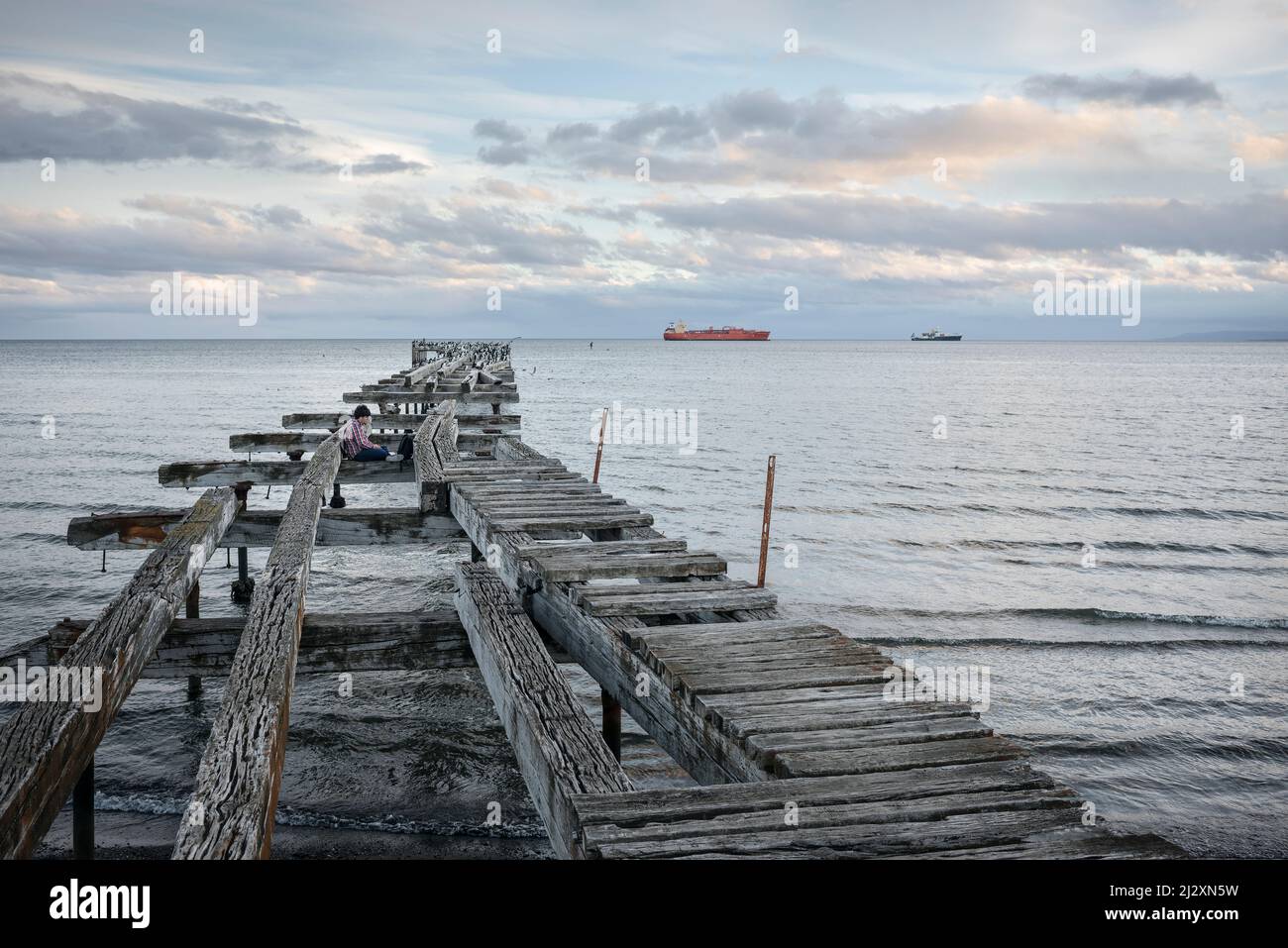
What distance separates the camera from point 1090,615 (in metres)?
14.1

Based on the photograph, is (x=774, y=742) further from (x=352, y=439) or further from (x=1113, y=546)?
(x=1113, y=546)

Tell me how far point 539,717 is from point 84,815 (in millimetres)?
3533

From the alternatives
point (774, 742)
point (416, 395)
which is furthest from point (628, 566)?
point (416, 395)

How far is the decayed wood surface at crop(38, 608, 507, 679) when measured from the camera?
20.3 feet

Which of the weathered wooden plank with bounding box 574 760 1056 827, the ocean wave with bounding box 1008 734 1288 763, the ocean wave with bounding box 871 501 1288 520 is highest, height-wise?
the weathered wooden plank with bounding box 574 760 1056 827

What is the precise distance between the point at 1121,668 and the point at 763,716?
31.5ft

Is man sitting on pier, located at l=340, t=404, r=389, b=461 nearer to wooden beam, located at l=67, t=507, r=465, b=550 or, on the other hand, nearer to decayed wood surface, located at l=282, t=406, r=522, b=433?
wooden beam, located at l=67, t=507, r=465, b=550

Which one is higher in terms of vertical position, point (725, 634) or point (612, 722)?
point (725, 634)

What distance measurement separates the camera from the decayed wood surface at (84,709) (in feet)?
11.5

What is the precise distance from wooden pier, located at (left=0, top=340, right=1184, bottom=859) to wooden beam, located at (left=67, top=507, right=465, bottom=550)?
0.09ft

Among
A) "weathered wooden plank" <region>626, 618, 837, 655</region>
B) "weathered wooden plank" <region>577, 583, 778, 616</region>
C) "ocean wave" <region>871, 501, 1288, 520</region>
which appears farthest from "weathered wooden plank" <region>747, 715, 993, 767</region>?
"ocean wave" <region>871, 501, 1288, 520</region>
